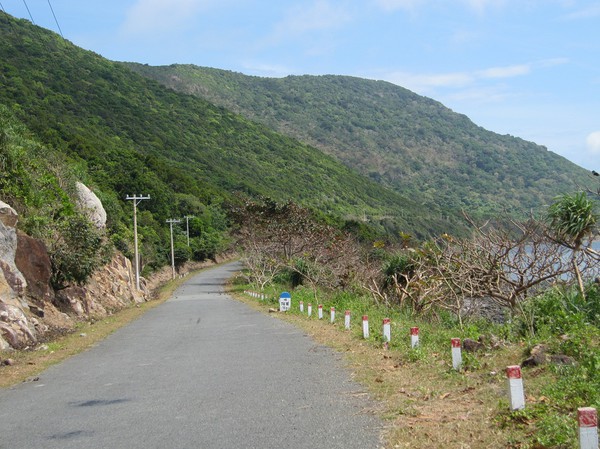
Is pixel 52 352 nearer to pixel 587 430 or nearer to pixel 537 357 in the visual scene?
pixel 537 357

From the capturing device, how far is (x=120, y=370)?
1269cm

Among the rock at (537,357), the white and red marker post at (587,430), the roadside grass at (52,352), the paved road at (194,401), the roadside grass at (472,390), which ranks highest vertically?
the white and red marker post at (587,430)

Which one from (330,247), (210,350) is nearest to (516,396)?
(210,350)

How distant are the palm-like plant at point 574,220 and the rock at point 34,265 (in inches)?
628

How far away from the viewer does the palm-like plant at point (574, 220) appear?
1448cm

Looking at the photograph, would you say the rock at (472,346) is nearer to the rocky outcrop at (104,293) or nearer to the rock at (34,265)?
the rock at (34,265)

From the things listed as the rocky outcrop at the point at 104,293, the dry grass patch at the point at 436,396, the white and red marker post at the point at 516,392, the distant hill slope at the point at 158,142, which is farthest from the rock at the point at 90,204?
the white and red marker post at the point at 516,392

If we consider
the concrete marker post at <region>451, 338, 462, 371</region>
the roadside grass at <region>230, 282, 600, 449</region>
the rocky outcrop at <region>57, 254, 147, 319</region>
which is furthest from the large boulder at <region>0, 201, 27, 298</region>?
the concrete marker post at <region>451, 338, 462, 371</region>

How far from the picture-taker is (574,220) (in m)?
14.6

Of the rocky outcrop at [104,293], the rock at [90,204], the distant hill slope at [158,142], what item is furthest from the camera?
the distant hill slope at [158,142]

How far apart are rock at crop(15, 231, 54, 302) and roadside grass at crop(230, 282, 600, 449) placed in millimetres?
12295

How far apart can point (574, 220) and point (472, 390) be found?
24.9 feet

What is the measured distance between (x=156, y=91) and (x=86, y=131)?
58.8m

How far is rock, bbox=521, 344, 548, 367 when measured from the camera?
8.80 m
